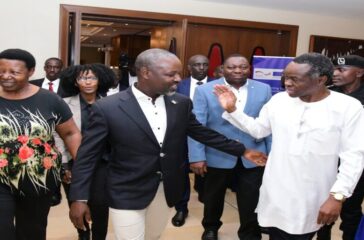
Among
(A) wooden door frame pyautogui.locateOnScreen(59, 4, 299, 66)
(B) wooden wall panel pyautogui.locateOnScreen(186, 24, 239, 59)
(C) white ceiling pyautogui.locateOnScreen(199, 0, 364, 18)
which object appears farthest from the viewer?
(B) wooden wall panel pyautogui.locateOnScreen(186, 24, 239, 59)

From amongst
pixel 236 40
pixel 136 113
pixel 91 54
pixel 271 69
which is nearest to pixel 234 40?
pixel 236 40

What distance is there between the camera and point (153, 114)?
6.82ft

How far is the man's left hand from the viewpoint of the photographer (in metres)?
1.99

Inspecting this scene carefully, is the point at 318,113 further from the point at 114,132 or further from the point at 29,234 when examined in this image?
the point at 29,234

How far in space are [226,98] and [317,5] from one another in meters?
4.55

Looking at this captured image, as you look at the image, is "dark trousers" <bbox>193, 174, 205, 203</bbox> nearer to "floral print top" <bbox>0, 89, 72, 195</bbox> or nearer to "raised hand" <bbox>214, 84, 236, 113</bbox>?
"raised hand" <bbox>214, 84, 236, 113</bbox>

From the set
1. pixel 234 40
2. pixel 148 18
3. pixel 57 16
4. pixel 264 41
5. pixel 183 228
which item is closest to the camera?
pixel 183 228

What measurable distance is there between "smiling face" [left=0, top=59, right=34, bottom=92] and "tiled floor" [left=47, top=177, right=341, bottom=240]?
1767 millimetres

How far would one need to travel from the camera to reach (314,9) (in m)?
6.70

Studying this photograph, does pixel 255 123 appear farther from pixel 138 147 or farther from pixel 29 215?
pixel 29 215

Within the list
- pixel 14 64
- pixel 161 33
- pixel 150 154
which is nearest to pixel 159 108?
pixel 150 154

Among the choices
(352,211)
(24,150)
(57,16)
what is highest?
(57,16)

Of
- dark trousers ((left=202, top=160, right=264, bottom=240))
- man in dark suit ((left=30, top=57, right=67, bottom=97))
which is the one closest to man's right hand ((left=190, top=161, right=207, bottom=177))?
dark trousers ((left=202, top=160, right=264, bottom=240))

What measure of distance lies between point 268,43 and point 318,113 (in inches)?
205
